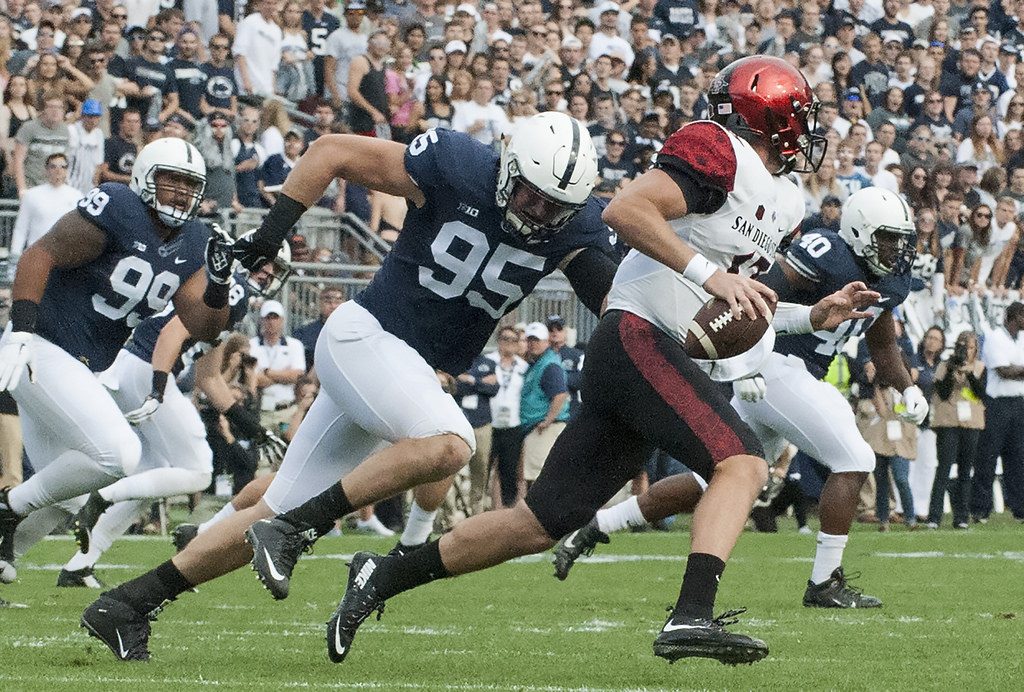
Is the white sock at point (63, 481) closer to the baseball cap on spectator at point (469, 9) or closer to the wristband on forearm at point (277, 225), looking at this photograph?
the wristband on forearm at point (277, 225)

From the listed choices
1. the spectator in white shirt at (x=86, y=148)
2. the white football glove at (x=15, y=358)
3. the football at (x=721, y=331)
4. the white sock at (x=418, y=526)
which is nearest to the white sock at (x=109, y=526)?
the white sock at (x=418, y=526)

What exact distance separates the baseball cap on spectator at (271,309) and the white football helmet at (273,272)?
11.6 ft

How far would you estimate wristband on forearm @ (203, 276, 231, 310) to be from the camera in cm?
579

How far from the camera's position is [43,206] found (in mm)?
11758

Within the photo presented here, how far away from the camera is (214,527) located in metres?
5.32

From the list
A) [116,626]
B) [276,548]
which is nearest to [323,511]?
[276,548]

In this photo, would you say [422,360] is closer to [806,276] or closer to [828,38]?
[806,276]

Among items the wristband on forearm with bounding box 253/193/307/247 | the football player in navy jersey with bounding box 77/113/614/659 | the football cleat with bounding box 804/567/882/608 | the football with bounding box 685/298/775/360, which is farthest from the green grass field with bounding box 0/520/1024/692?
the wristband on forearm with bounding box 253/193/307/247

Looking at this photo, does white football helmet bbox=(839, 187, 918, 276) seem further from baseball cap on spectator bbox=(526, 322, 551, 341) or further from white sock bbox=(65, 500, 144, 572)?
baseball cap on spectator bbox=(526, 322, 551, 341)

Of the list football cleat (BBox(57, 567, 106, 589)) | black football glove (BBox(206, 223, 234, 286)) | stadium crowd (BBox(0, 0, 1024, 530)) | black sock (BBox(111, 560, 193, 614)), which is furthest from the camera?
stadium crowd (BBox(0, 0, 1024, 530))

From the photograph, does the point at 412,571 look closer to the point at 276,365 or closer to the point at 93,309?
the point at 93,309

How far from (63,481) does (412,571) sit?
206 centimetres

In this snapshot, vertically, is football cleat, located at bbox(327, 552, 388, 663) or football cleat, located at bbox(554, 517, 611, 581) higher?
football cleat, located at bbox(327, 552, 388, 663)

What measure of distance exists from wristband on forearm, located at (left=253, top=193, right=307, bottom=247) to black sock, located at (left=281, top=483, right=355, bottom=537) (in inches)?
30.3
